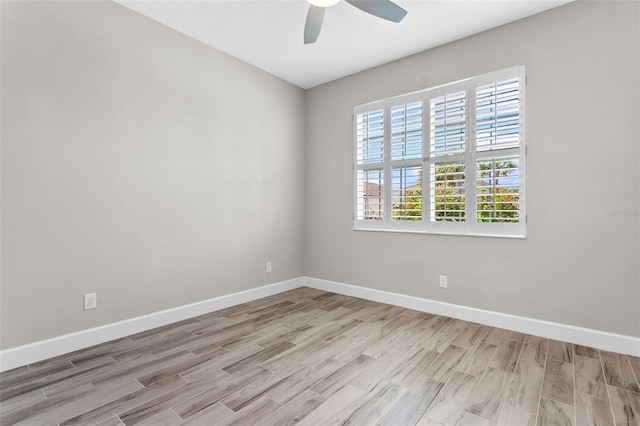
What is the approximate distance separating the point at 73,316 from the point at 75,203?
2.83 ft

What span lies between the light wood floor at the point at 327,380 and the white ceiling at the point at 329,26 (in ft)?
9.05

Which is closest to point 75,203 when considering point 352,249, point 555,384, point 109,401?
point 109,401

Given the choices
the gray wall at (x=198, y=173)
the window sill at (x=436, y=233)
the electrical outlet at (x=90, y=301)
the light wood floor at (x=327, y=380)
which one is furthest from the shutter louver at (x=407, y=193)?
the electrical outlet at (x=90, y=301)

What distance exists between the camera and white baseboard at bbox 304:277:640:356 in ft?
7.75

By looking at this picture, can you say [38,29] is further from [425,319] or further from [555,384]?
[555,384]

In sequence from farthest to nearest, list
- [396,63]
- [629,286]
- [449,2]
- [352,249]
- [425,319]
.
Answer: [352,249], [396,63], [425,319], [449,2], [629,286]

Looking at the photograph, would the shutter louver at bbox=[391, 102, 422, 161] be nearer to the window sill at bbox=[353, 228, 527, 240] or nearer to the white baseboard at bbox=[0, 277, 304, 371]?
the window sill at bbox=[353, 228, 527, 240]

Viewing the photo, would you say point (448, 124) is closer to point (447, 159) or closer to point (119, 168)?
point (447, 159)

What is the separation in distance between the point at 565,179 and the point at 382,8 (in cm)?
199

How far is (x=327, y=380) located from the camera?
199 centimetres

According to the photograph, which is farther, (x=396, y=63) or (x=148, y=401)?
(x=396, y=63)

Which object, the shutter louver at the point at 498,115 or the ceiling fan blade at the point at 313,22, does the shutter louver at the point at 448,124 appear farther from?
the ceiling fan blade at the point at 313,22

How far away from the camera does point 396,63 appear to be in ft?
11.7

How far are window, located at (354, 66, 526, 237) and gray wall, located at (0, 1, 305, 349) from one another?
135 cm
